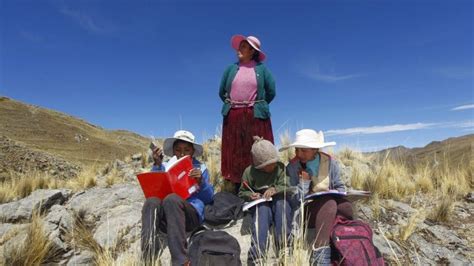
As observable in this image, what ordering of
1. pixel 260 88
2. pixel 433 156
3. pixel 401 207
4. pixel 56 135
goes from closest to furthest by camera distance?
pixel 260 88 → pixel 401 207 → pixel 433 156 → pixel 56 135

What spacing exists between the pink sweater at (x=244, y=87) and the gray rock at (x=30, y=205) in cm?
310

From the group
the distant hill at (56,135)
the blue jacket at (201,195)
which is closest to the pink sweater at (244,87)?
the blue jacket at (201,195)

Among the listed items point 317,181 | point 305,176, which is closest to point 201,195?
point 305,176

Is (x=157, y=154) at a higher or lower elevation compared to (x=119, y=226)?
higher

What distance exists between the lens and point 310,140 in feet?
13.4

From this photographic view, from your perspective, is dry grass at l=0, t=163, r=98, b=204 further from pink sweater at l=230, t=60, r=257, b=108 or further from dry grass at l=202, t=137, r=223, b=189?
pink sweater at l=230, t=60, r=257, b=108

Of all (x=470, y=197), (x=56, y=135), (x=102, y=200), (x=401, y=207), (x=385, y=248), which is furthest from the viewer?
(x=56, y=135)

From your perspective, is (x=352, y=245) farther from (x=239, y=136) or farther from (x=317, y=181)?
(x=239, y=136)

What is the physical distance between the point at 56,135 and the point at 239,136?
33.1 metres

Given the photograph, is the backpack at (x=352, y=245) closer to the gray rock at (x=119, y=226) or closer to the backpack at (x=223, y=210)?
the backpack at (x=223, y=210)

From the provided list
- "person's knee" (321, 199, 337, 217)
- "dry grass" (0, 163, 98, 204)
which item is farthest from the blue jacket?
"dry grass" (0, 163, 98, 204)

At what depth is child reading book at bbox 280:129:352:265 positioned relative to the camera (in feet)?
12.4

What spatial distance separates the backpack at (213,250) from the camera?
3.75 metres

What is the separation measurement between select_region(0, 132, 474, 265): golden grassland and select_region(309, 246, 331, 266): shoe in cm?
11
